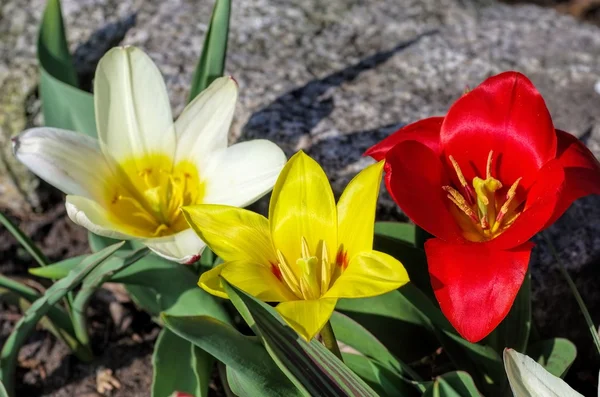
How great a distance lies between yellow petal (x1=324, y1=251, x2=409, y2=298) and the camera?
1136mm

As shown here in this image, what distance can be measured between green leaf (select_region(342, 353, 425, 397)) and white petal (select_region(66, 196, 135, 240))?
1.60 ft

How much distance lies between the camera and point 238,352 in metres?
1.22

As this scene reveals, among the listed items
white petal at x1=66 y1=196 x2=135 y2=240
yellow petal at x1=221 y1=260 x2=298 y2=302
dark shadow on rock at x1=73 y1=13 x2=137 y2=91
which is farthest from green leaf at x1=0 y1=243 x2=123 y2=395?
dark shadow on rock at x1=73 y1=13 x2=137 y2=91

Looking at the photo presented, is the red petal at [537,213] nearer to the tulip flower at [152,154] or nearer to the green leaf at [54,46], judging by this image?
the tulip flower at [152,154]

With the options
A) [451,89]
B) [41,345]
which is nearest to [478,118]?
[451,89]

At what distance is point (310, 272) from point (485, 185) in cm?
35

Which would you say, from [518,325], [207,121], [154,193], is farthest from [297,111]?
[518,325]

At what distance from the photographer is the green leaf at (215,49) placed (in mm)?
1729

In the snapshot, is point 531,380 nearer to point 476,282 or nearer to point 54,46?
point 476,282

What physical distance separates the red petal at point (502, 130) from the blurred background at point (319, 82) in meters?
0.45

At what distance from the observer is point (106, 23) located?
241 cm

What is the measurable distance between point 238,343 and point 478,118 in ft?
1.90

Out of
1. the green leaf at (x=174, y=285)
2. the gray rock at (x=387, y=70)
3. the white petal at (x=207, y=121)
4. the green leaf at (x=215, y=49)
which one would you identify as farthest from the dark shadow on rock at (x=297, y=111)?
the green leaf at (x=174, y=285)

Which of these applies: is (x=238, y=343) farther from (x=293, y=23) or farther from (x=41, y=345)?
(x=293, y=23)
